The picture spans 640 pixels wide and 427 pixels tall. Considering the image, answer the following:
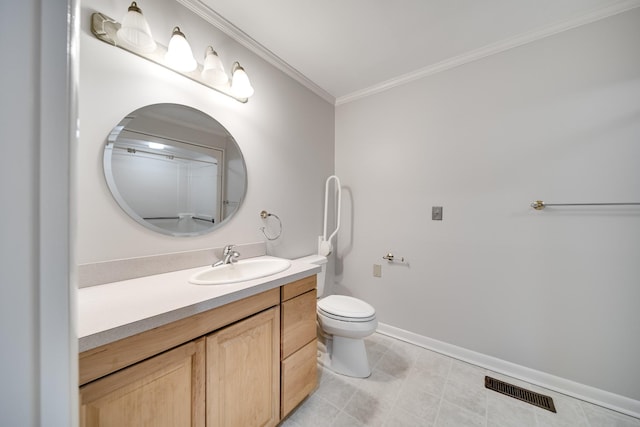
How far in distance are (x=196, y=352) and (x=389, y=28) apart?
6.82 ft

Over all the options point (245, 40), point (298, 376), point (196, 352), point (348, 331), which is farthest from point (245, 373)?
point (245, 40)

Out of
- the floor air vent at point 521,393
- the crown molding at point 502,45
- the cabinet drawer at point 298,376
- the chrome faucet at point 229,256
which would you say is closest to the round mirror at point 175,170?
the chrome faucet at point 229,256

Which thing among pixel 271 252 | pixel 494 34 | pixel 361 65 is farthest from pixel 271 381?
pixel 494 34

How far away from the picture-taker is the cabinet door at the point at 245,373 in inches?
36.6

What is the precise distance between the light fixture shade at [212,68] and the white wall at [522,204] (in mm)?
1411

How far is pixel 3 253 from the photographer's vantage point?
28 centimetres

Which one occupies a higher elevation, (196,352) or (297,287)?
(297,287)

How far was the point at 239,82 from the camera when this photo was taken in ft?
4.79

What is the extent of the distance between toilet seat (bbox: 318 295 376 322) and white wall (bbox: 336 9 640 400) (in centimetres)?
57

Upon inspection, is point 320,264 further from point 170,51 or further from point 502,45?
point 502,45

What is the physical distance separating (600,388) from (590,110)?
1.68 metres

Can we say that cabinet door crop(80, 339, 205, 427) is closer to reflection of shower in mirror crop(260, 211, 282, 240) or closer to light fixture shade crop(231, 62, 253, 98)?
reflection of shower in mirror crop(260, 211, 282, 240)

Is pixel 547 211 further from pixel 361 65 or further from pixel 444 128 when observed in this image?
pixel 361 65

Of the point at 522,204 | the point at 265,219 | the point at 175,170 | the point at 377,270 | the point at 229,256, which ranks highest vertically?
the point at 175,170
